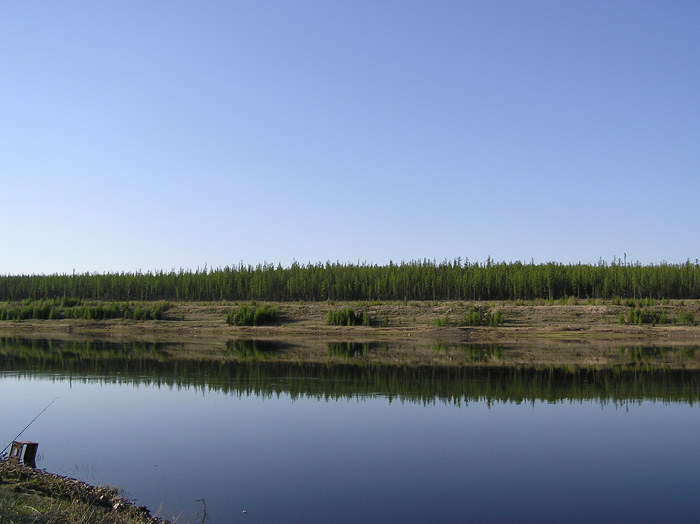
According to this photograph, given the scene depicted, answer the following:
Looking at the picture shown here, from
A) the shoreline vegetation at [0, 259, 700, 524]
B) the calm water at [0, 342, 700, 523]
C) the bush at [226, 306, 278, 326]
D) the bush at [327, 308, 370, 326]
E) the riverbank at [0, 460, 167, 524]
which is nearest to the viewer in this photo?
the riverbank at [0, 460, 167, 524]

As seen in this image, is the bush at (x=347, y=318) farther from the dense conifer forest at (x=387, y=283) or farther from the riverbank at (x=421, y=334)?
the dense conifer forest at (x=387, y=283)

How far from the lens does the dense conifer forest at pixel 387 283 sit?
86.8 m

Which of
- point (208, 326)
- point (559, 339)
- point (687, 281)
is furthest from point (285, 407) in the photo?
point (687, 281)

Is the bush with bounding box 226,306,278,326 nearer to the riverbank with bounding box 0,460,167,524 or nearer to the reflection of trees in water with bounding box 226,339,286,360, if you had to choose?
the reflection of trees in water with bounding box 226,339,286,360

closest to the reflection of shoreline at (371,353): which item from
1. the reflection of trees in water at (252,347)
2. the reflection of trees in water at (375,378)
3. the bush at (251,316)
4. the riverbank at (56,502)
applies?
the reflection of trees in water at (252,347)

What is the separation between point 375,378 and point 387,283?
6440 centimetres

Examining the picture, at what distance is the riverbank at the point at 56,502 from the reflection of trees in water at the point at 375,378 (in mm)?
14661

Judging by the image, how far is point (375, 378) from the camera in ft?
107

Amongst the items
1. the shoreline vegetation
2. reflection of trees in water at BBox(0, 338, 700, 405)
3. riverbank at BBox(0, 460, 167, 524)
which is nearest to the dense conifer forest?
the shoreline vegetation

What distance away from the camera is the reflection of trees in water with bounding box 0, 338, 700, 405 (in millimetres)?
27531

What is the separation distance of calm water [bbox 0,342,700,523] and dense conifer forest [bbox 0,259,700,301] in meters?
57.8

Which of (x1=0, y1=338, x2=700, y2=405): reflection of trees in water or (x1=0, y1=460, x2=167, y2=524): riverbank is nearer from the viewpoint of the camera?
(x1=0, y1=460, x2=167, y2=524): riverbank

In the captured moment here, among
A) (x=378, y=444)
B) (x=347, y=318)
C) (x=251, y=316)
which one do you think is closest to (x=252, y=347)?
(x=347, y=318)

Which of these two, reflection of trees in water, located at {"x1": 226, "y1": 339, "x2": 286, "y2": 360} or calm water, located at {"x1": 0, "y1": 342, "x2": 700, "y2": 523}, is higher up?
calm water, located at {"x1": 0, "y1": 342, "x2": 700, "y2": 523}
